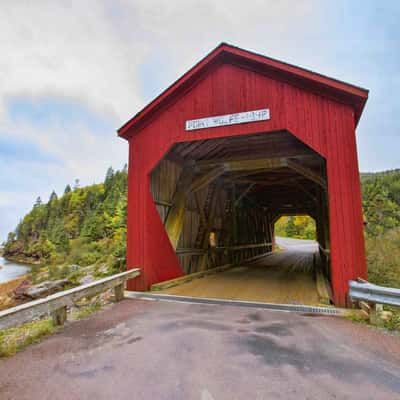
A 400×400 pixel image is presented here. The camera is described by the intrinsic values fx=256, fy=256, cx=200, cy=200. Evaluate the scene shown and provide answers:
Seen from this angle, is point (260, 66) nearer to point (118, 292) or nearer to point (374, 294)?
point (374, 294)

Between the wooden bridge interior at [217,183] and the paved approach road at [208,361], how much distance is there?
3.29 m

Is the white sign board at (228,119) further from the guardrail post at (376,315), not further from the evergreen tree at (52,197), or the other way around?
the evergreen tree at (52,197)

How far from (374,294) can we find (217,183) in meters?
6.28

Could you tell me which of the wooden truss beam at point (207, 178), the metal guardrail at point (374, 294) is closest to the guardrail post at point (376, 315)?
the metal guardrail at point (374, 294)

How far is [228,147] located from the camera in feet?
23.3

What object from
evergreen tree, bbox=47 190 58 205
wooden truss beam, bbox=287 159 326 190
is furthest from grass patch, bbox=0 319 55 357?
evergreen tree, bbox=47 190 58 205

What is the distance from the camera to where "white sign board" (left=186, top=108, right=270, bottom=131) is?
507 centimetres

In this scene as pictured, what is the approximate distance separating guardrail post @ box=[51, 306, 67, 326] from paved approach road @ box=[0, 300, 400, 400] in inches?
5.5

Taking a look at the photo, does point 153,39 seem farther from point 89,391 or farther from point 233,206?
point 89,391

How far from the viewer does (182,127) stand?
18.5ft

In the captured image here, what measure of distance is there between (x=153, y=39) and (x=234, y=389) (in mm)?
Answer: 14560

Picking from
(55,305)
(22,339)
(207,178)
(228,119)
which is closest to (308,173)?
(228,119)

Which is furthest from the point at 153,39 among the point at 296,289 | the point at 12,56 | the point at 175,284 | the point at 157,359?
the point at 157,359

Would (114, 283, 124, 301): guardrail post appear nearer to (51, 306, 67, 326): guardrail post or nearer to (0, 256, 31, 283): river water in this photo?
(51, 306, 67, 326): guardrail post
